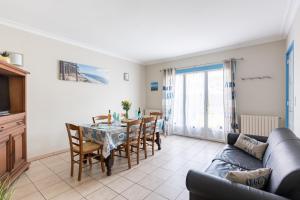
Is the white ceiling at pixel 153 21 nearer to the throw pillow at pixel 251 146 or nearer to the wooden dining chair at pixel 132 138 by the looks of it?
the wooden dining chair at pixel 132 138

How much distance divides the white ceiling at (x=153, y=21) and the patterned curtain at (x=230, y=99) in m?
0.57

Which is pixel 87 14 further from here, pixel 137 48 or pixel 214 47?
pixel 214 47

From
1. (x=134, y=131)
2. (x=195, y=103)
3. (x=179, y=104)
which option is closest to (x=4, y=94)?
(x=134, y=131)

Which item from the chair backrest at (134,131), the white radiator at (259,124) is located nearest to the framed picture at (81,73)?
the chair backrest at (134,131)

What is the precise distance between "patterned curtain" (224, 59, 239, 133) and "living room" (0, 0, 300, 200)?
25 millimetres

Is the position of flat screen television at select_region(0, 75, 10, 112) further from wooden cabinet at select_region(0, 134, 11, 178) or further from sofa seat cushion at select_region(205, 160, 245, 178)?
sofa seat cushion at select_region(205, 160, 245, 178)

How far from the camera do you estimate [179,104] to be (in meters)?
4.92

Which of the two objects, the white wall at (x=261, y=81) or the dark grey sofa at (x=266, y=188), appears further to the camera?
the white wall at (x=261, y=81)

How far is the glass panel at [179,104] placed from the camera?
4.90 meters

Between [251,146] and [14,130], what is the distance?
3.38 metres

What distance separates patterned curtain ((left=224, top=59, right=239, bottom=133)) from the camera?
3.79m

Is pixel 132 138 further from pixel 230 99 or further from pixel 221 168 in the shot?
pixel 230 99

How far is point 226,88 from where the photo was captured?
393 centimetres

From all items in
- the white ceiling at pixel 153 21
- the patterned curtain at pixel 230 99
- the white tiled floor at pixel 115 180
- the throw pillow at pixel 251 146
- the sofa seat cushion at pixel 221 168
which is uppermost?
the white ceiling at pixel 153 21
